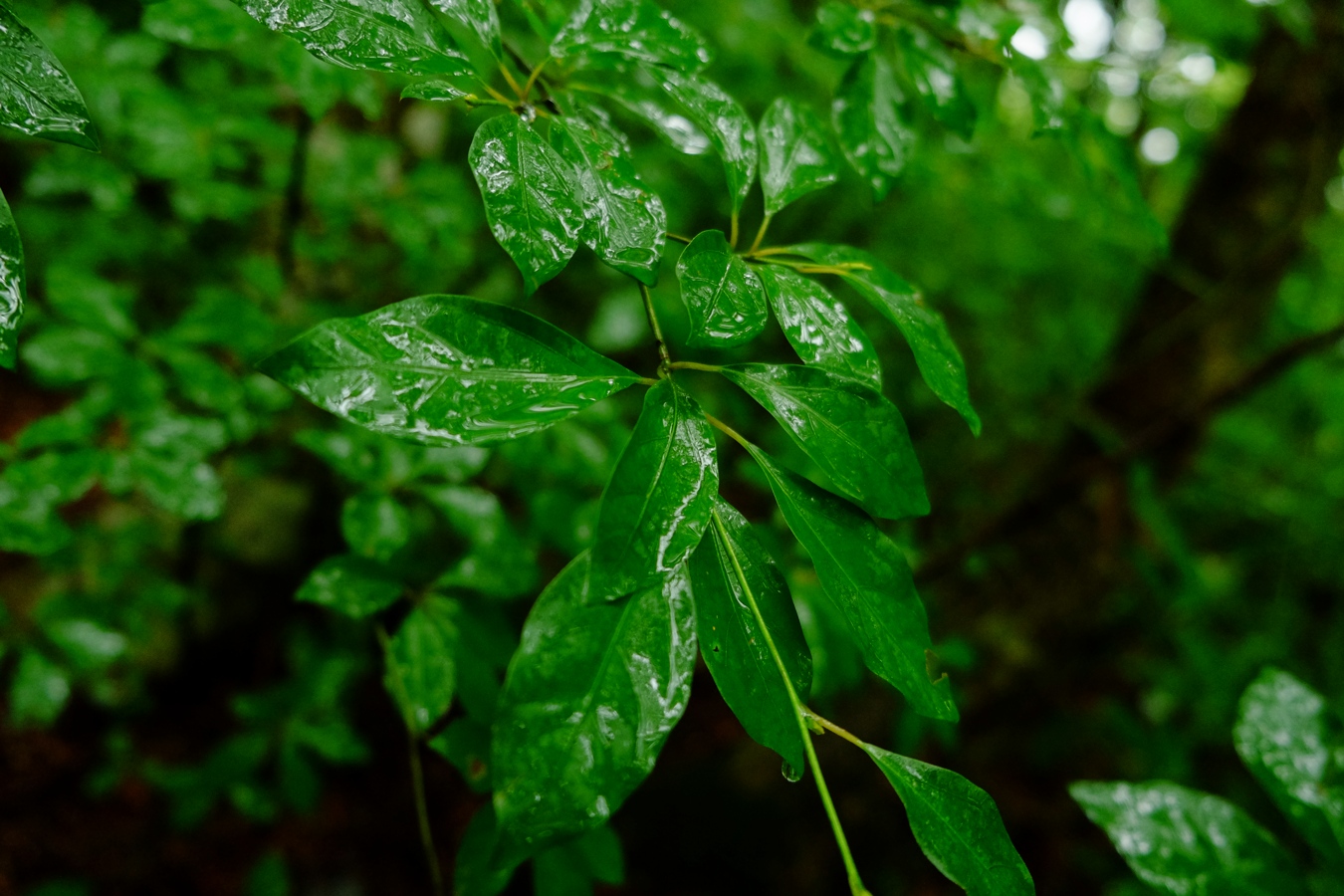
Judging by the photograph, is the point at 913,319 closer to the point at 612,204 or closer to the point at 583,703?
the point at 612,204

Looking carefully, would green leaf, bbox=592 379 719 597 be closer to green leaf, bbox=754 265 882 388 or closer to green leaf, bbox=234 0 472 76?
green leaf, bbox=754 265 882 388

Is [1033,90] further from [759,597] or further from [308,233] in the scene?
[308,233]

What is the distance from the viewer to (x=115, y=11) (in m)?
1.81

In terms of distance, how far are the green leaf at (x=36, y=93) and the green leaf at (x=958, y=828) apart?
26.7 inches

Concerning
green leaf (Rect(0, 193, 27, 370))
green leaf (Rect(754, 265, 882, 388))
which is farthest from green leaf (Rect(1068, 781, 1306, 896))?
green leaf (Rect(0, 193, 27, 370))

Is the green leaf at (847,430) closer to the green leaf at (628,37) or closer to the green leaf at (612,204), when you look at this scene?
the green leaf at (612,204)

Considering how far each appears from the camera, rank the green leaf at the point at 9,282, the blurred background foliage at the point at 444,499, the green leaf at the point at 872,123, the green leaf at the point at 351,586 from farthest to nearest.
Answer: the blurred background foliage at the point at 444,499 → the green leaf at the point at 351,586 → the green leaf at the point at 872,123 → the green leaf at the point at 9,282

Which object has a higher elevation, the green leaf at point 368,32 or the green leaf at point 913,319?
the green leaf at point 368,32

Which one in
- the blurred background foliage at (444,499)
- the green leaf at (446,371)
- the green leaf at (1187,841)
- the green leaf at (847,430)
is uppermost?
the green leaf at (847,430)

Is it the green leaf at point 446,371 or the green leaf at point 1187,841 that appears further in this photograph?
the green leaf at point 1187,841

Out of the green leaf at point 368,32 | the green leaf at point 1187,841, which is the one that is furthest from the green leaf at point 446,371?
the green leaf at point 1187,841

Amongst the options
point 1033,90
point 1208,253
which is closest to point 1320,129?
point 1208,253

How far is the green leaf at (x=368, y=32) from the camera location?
43cm

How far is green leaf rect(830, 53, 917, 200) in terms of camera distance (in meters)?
0.69
